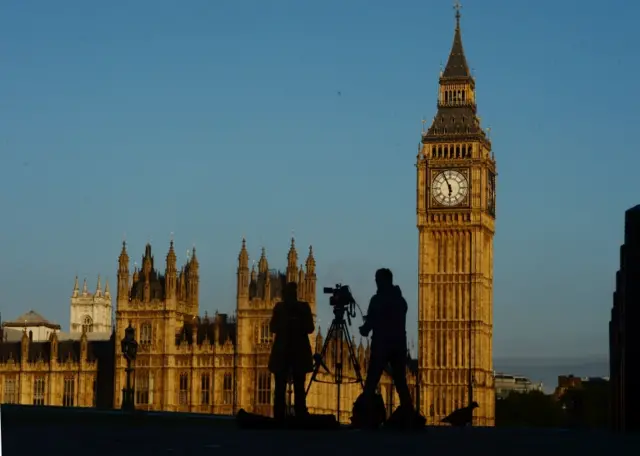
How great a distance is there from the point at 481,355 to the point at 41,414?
79.0 meters

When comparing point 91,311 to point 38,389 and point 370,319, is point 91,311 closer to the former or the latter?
point 38,389

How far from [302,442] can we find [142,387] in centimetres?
7688

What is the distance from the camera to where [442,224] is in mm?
106125

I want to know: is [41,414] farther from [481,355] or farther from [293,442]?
[481,355]

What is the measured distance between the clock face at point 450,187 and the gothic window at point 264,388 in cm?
1896

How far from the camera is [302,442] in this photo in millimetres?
19500

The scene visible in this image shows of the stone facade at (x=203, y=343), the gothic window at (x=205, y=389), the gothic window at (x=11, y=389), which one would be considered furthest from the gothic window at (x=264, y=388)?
the gothic window at (x=11, y=389)

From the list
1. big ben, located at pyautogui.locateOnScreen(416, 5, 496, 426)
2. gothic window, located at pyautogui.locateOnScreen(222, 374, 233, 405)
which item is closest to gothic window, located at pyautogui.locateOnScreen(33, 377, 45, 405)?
gothic window, located at pyautogui.locateOnScreen(222, 374, 233, 405)

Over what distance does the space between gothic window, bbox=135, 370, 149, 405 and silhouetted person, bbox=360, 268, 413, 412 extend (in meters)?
71.7

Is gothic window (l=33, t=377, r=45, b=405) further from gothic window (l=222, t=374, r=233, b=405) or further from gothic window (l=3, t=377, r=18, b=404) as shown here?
gothic window (l=222, t=374, r=233, b=405)

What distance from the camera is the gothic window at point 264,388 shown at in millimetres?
92875

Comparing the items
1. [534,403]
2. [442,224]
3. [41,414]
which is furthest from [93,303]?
[41,414]

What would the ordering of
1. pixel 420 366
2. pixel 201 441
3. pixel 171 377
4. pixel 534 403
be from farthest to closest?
pixel 534 403 < pixel 420 366 < pixel 171 377 < pixel 201 441

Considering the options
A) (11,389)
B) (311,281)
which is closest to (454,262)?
(311,281)
